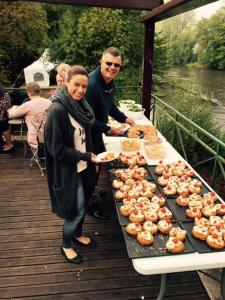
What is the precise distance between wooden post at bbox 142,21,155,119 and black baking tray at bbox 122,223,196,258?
13.8 ft

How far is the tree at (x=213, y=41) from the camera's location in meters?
40.8

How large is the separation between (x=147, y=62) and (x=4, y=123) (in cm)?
295

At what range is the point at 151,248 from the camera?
6.72 feet

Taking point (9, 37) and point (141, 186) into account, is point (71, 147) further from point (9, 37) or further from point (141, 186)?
point (9, 37)

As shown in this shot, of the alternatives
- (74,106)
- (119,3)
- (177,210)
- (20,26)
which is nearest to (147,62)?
(119,3)

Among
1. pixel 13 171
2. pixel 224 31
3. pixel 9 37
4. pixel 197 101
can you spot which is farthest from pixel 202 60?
pixel 13 171

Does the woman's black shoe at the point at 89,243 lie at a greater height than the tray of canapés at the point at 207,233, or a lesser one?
lesser

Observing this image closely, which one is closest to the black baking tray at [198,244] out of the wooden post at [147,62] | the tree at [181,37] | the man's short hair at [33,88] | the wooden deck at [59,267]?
the wooden deck at [59,267]

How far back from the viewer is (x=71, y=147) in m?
2.62

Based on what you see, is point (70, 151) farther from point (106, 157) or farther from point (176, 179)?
point (176, 179)

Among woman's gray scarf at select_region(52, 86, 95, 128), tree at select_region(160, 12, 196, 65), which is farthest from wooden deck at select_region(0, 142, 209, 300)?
tree at select_region(160, 12, 196, 65)

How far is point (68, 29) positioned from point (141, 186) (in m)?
A: 10.3

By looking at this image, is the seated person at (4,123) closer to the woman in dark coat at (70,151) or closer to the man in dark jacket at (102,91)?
the man in dark jacket at (102,91)

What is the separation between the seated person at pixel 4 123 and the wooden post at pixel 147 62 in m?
2.61
